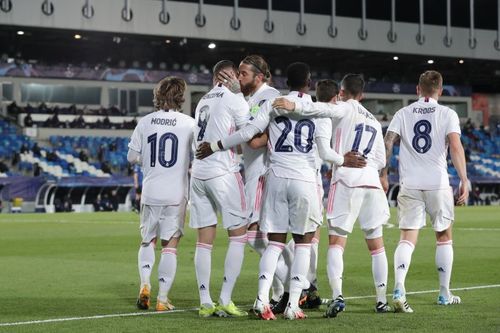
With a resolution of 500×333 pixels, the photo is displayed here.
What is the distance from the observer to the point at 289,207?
913 cm

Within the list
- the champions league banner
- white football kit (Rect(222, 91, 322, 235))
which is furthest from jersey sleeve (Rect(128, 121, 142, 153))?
the champions league banner

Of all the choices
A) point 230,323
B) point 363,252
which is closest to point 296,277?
point 230,323

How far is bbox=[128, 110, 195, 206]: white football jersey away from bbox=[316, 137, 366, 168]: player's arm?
1.58 metres

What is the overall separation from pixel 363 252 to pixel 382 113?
45933 millimetres

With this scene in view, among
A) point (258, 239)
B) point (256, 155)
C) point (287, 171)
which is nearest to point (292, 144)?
point (287, 171)

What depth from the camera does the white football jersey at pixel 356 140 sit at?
9688 mm

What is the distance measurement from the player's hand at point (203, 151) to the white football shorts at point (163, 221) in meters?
0.88

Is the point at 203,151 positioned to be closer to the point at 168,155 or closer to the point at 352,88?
the point at 168,155

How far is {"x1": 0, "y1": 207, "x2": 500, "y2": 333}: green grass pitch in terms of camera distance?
8.59 metres

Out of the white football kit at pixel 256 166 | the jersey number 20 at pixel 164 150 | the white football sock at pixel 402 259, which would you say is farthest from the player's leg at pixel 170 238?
the white football sock at pixel 402 259

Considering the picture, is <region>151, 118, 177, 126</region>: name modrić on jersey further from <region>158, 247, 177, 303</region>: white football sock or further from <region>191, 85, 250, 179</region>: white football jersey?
<region>158, 247, 177, 303</region>: white football sock

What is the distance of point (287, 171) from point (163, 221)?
170 centimetres

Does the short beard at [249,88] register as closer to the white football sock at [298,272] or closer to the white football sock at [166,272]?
the white football sock at [298,272]

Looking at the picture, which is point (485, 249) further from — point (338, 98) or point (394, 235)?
point (338, 98)
